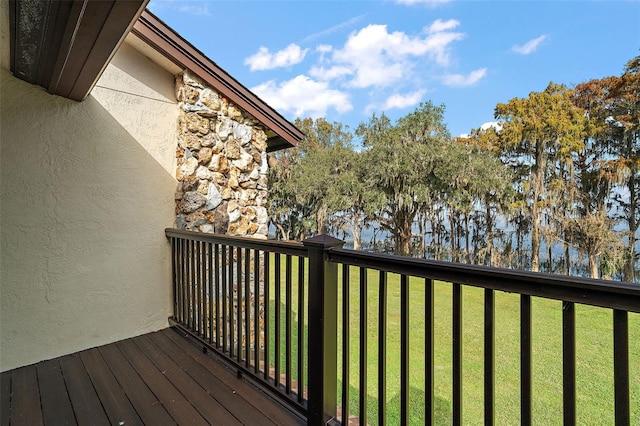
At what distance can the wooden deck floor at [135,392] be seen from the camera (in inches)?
73.8

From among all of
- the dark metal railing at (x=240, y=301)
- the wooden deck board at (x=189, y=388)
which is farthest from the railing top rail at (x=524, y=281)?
the wooden deck board at (x=189, y=388)

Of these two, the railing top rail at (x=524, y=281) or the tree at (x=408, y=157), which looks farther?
the tree at (x=408, y=157)

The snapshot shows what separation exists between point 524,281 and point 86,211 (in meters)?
3.32

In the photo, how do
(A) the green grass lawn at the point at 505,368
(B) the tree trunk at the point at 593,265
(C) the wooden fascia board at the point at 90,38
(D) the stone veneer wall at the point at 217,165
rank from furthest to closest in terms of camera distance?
(B) the tree trunk at the point at 593,265 → (A) the green grass lawn at the point at 505,368 → (D) the stone veneer wall at the point at 217,165 → (C) the wooden fascia board at the point at 90,38

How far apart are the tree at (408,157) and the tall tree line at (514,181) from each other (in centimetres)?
4

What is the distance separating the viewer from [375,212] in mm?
A: 13148

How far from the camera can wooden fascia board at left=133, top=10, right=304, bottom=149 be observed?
3066 mm

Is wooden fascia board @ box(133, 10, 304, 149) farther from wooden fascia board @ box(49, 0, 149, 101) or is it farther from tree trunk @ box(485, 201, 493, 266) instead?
tree trunk @ box(485, 201, 493, 266)

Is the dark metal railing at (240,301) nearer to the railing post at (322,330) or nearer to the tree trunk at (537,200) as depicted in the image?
the railing post at (322,330)

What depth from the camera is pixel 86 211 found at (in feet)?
9.56

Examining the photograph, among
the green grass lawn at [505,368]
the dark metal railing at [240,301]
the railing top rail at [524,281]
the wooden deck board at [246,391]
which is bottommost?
the green grass lawn at [505,368]

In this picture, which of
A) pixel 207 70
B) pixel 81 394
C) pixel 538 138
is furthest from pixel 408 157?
pixel 81 394

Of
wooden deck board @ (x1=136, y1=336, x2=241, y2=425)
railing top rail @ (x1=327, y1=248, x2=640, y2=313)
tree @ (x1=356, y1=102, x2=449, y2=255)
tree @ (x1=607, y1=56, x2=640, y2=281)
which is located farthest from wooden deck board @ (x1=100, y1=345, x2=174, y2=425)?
tree @ (x1=607, y1=56, x2=640, y2=281)

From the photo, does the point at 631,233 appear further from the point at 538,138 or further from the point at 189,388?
the point at 189,388
